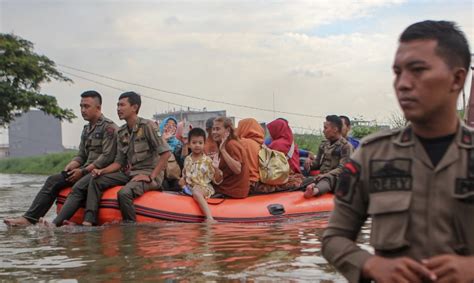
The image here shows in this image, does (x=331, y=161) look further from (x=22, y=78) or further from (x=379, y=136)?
(x=22, y=78)

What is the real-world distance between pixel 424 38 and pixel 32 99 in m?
24.1

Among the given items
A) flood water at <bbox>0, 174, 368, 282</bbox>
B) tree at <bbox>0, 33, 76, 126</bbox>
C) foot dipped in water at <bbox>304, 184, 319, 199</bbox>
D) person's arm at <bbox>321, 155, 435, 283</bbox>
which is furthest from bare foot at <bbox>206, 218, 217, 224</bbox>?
tree at <bbox>0, 33, 76, 126</bbox>

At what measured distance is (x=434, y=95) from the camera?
1.70m

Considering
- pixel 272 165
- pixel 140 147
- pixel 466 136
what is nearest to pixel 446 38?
pixel 466 136

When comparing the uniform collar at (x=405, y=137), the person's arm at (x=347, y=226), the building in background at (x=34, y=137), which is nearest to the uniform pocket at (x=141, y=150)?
the person's arm at (x=347, y=226)

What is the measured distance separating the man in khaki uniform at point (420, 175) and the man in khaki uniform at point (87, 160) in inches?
263

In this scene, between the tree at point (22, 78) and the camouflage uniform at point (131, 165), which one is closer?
the camouflage uniform at point (131, 165)

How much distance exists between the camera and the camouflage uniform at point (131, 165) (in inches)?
312

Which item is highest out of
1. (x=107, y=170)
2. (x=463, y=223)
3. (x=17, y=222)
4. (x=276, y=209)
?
(x=463, y=223)

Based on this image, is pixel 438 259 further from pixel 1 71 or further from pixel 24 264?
pixel 1 71

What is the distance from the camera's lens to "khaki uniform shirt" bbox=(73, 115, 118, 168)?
827cm

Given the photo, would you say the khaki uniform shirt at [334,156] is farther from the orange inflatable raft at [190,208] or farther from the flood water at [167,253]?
the flood water at [167,253]

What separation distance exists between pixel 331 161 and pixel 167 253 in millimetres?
4186

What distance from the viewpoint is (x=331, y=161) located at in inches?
361
